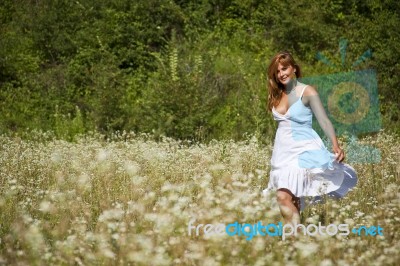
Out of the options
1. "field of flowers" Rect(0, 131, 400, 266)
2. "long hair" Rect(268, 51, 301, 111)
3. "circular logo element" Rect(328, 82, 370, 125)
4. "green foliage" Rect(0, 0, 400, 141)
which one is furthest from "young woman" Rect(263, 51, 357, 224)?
"circular logo element" Rect(328, 82, 370, 125)

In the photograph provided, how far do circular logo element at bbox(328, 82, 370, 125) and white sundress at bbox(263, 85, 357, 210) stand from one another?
6.61 metres

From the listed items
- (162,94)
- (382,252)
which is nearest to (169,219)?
(382,252)

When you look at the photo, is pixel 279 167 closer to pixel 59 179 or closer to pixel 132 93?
pixel 59 179

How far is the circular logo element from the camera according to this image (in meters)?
11.5

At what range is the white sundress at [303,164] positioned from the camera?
184 inches

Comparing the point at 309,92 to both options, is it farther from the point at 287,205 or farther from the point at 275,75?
the point at 287,205

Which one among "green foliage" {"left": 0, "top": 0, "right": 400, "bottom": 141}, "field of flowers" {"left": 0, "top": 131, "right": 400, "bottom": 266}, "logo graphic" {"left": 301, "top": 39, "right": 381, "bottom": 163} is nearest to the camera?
"field of flowers" {"left": 0, "top": 131, "right": 400, "bottom": 266}

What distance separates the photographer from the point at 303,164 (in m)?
4.69

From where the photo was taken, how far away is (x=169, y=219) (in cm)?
427

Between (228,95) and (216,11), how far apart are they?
4724mm

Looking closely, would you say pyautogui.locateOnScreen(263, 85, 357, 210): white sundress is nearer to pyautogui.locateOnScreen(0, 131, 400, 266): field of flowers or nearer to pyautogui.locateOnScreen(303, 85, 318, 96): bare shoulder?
pyautogui.locateOnScreen(303, 85, 318, 96): bare shoulder

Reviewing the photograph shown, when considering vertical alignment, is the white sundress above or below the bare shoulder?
below

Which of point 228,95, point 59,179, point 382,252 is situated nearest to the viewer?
point 382,252

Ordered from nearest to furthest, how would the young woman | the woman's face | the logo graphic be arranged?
the young woman < the woman's face < the logo graphic
